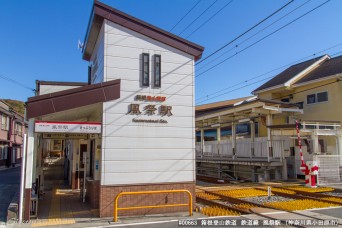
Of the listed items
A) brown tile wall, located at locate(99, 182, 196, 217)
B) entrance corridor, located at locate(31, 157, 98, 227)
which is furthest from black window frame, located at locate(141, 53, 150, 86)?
entrance corridor, located at locate(31, 157, 98, 227)

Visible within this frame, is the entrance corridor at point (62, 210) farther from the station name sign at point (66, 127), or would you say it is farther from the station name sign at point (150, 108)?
the station name sign at point (150, 108)

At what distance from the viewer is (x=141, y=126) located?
29.7 ft

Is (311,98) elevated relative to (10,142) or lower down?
elevated

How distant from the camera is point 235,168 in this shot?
21.2 metres

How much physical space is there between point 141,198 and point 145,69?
3.73 metres

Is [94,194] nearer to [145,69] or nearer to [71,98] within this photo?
[71,98]

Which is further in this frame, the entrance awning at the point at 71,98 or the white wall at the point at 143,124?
the white wall at the point at 143,124

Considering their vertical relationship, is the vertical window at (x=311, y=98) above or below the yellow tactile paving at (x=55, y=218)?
above

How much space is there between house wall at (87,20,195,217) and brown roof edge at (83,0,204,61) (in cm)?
14

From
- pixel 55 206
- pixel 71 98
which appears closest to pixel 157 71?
pixel 71 98

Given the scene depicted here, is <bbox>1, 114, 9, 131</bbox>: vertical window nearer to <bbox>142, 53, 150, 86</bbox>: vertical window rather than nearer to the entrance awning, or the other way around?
the entrance awning

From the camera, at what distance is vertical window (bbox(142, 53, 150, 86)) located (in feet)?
30.4

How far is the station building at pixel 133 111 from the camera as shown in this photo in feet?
27.5

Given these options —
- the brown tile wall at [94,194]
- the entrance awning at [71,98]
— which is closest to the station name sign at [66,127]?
the entrance awning at [71,98]
